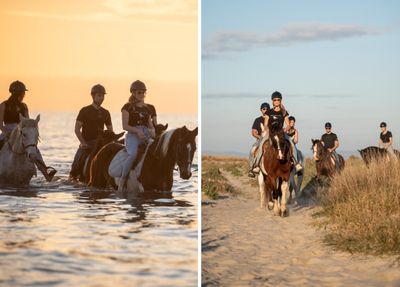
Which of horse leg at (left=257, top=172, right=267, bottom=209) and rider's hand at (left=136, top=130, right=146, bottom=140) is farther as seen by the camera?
horse leg at (left=257, top=172, right=267, bottom=209)

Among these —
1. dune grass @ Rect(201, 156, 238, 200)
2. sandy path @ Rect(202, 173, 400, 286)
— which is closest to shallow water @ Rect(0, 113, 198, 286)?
sandy path @ Rect(202, 173, 400, 286)

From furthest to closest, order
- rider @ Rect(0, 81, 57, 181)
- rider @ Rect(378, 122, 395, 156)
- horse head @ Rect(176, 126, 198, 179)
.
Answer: rider @ Rect(378, 122, 395, 156)
horse head @ Rect(176, 126, 198, 179)
rider @ Rect(0, 81, 57, 181)

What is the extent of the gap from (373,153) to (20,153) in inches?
105

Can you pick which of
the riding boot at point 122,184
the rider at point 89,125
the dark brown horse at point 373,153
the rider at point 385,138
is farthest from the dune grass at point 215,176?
the rider at point 385,138

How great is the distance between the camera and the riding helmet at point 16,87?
179 inches

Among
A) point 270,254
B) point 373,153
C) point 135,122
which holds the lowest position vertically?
point 270,254

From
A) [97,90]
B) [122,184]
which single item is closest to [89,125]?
[97,90]

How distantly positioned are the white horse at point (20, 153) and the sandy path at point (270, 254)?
137cm

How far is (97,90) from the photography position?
4.60 meters

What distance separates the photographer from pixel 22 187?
15.1 feet

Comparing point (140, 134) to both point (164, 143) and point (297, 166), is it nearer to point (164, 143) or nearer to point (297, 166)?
point (164, 143)

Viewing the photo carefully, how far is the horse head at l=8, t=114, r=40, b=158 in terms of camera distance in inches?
180

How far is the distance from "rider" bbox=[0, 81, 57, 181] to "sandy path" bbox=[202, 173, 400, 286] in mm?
1248

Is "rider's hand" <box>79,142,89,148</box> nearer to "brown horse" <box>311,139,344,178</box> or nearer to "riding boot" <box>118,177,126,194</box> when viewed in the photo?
"riding boot" <box>118,177,126,194</box>
